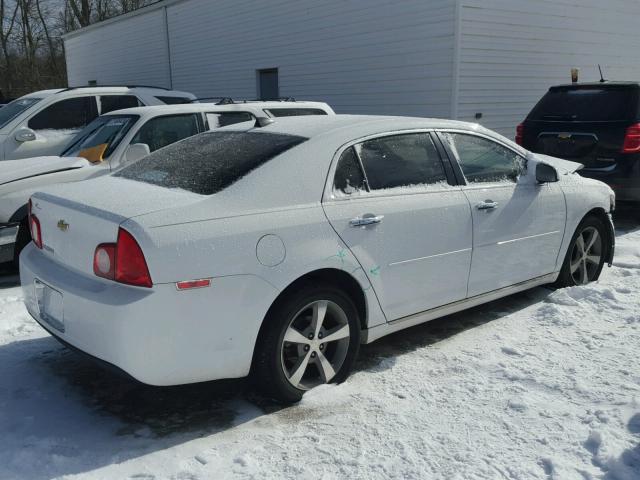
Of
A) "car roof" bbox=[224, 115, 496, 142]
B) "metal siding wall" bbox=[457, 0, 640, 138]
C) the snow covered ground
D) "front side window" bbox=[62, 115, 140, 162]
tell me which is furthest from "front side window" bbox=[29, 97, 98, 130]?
"metal siding wall" bbox=[457, 0, 640, 138]

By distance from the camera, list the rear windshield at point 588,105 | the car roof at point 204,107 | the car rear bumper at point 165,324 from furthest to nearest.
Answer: the rear windshield at point 588,105
the car roof at point 204,107
the car rear bumper at point 165,324

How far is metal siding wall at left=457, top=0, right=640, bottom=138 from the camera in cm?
1127

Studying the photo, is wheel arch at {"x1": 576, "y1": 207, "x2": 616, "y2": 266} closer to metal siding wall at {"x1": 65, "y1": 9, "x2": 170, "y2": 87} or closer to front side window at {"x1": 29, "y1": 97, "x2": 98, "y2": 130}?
front side window at {"x1": 29, "y1": 97, "x2": 98, "y2": 130}

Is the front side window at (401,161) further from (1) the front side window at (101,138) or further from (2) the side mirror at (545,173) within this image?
(1) the front side window at (101,138)

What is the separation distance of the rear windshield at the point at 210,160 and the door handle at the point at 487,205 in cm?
134

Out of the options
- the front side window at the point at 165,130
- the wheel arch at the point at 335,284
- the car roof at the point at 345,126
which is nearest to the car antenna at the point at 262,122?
the car roof at the point at 345,126

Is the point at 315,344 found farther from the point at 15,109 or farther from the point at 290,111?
the point at 15,109

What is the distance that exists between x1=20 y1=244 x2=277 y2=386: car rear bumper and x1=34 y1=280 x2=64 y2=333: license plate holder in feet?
0.05

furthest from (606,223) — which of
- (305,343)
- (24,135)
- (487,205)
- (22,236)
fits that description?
(24,135)

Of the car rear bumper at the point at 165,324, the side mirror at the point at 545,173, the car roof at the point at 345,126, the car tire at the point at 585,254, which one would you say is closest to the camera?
the car rear bumper at the point at 165,324

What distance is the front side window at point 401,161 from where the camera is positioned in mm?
3877

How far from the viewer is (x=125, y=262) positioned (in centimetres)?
300

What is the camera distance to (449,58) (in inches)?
436

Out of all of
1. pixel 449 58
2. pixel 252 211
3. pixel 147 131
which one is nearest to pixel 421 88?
pixel 449 58
